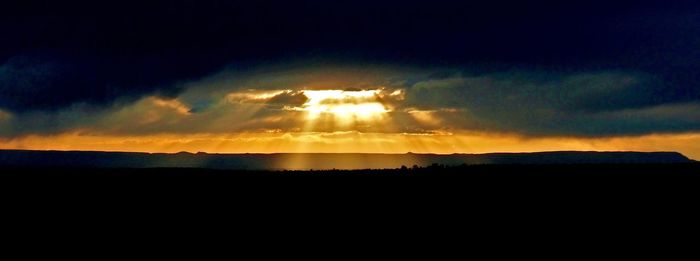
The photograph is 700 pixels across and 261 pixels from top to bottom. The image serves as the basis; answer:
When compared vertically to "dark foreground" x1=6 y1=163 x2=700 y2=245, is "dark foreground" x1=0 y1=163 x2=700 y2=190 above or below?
above

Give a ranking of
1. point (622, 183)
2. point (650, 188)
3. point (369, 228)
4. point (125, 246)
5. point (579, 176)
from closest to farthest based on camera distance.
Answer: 1. point (125, 246)
2. point (369, 228)
3. point (650, 188)
4. point (622, 183)
5. point (579, 176)

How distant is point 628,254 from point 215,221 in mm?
15694

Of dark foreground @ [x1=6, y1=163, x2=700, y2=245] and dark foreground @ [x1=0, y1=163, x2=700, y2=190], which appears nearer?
dark foreground @ [x1=6, y1=163, x2=700, y2=245]

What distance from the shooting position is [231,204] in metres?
36.3

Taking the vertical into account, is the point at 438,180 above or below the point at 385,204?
above

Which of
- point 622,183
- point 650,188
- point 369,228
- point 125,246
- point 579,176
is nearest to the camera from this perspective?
point 125,246

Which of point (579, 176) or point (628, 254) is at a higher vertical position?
point (579, 176)

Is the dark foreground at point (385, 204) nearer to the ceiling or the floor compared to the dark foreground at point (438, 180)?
nearer to the floor

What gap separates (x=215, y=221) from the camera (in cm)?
3122

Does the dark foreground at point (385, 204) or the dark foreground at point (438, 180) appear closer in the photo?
the dark foreground at point (385, 204)

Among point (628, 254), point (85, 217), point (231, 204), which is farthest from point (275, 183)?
point (628, 254)

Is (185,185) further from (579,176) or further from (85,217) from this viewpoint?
(579,176)

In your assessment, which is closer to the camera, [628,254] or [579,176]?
[628,254]

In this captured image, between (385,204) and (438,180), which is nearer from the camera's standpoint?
(385,204)
